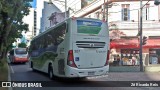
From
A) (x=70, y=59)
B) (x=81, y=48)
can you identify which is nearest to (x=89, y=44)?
(x=81, y=48)

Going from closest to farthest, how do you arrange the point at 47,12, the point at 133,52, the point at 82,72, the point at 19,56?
the point at 82,72
the point at 133,52
the point at 19,56
the point at 47,12

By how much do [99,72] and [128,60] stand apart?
2089 centimetres

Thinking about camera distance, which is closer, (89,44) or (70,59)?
(70,59)

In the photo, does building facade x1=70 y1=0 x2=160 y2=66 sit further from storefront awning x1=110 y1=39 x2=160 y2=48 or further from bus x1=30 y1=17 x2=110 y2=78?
bus x1=30 y1=17 x2=110 y2=78

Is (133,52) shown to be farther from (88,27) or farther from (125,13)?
(88,27)

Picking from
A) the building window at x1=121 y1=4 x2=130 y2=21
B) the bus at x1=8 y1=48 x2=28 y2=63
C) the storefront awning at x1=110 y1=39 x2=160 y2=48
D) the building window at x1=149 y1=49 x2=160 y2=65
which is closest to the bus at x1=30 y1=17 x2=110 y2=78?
the storefront awning at x1=110 y1=39 x2=160 y2=48

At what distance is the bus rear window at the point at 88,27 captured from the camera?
14537mm

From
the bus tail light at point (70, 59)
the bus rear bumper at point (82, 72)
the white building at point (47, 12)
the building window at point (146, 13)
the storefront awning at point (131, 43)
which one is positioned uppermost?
the white building at point (47, 12)

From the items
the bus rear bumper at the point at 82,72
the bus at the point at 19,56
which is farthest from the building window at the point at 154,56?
the bus rear bumper at the point at 82,72

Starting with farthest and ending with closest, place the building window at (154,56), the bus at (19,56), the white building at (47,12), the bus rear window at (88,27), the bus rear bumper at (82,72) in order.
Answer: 1. the white building at (47,12)
2. the bus at (19,56)
3. the building window at (154,56)
4. the bus rear window at (88,27)
5. the bus rear bumper at (82,72)

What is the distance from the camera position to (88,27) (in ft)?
48.4

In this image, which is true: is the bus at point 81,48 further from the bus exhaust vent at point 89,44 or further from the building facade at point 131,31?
the building facade at point 131,31

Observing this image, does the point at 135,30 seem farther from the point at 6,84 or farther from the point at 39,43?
the point at 6,84

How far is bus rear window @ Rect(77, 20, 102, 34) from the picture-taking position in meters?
14.5
